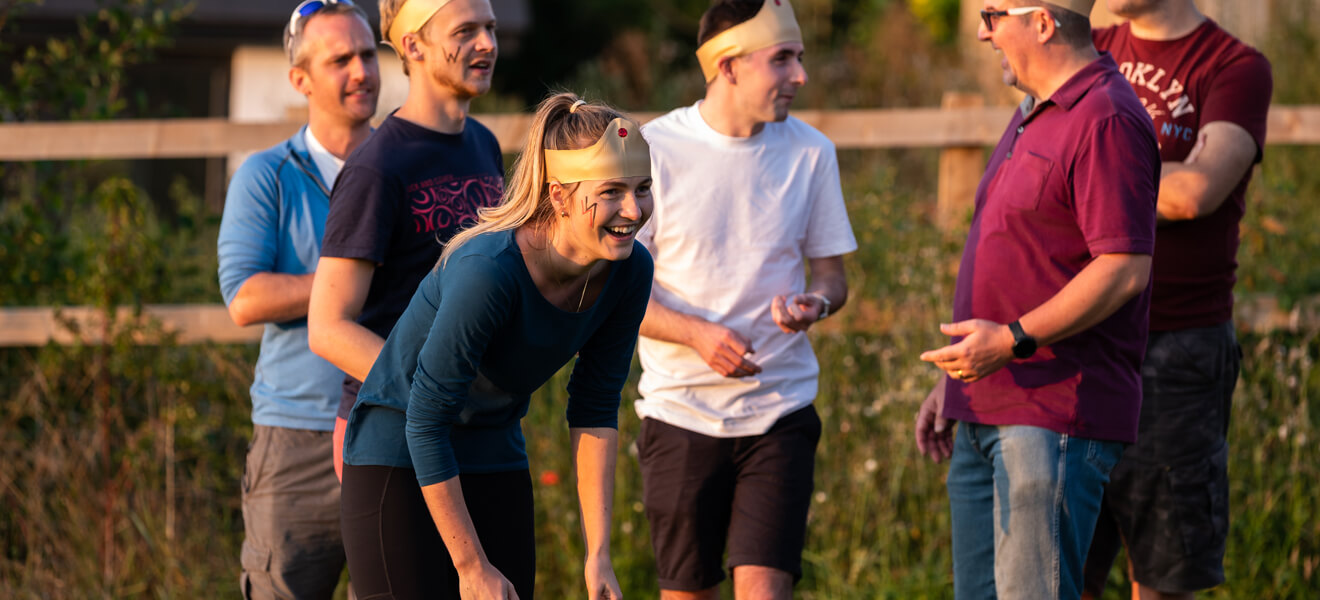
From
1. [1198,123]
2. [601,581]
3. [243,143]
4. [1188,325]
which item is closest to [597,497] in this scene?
[601,581]

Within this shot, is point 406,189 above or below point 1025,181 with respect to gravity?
below

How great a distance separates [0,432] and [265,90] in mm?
6655

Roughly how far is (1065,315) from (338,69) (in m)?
2.17

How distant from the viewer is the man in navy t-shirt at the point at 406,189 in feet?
9.77

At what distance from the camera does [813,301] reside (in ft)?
11.4

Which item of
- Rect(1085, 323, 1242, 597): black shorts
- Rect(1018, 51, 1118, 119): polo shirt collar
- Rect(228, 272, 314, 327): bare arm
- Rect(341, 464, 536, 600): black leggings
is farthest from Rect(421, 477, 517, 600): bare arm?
Rect(1085, 323, 1242, 597): black shorts

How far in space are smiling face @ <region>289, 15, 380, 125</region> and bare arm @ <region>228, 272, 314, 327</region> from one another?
55 centimetres

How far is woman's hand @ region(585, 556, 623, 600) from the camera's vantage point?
8.76 ft

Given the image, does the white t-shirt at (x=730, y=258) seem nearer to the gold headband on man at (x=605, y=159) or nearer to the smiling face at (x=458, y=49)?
the smiling face at (x=458, y=49)

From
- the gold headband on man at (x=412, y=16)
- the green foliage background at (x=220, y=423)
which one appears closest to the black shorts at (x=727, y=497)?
the green foliage background at (x=220, y=423)

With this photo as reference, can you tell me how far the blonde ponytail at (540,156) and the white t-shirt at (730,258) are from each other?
957mm

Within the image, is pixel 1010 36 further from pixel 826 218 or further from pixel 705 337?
pixel 705 337

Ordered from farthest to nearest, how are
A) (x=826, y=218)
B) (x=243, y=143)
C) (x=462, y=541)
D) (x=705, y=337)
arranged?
(x=243, y=143), (x=826, y=218), (x=705, y=337), (x=462, y=541)

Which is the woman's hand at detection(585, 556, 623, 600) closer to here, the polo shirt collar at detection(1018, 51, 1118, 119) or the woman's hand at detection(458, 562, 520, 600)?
the woman's hand at detection(458, 562, 520, 600)
